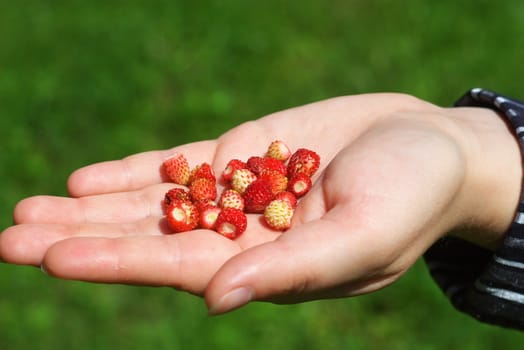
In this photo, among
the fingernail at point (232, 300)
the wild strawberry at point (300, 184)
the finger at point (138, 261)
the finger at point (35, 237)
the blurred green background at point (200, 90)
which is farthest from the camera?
the blurred green background at point (200, 90)

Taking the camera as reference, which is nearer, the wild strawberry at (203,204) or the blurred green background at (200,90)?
the wild strawberry at (203,204)

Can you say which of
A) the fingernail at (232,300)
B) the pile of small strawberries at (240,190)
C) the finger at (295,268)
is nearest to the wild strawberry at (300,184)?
the pile of small strawberries at (240,190)

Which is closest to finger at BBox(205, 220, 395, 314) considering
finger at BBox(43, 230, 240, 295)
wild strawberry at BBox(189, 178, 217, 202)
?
finger at BBox(43, 230, 240, 295)

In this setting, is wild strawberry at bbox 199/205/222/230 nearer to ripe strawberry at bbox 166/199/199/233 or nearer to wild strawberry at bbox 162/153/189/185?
ripe strawberry at bbox 166/199/199/233

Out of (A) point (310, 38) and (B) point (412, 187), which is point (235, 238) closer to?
(B) point (412, 187)

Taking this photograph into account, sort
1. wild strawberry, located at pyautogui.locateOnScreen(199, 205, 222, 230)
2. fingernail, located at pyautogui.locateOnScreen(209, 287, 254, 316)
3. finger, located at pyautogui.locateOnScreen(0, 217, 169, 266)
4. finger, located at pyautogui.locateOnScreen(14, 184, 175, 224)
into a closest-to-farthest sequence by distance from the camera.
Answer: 1. fingernail, located at pyautogui.locateOnScreen(209, 287, 254, 316)
2. finger, located at pyautogui.locateOnScreen(0, 217, 169, 266)
3. finger, located at pyautogui.locateOnScreen(14, 184, 175, 224)
4. wild strawberry, located at pyautogui.locateOnScreen(199, 205, 222, 230)

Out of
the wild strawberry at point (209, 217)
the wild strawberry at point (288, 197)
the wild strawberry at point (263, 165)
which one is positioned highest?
the wild strawberry at point (263, 165)

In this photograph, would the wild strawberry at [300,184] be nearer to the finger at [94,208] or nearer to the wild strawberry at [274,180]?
the wild strawberry at [274,180]
